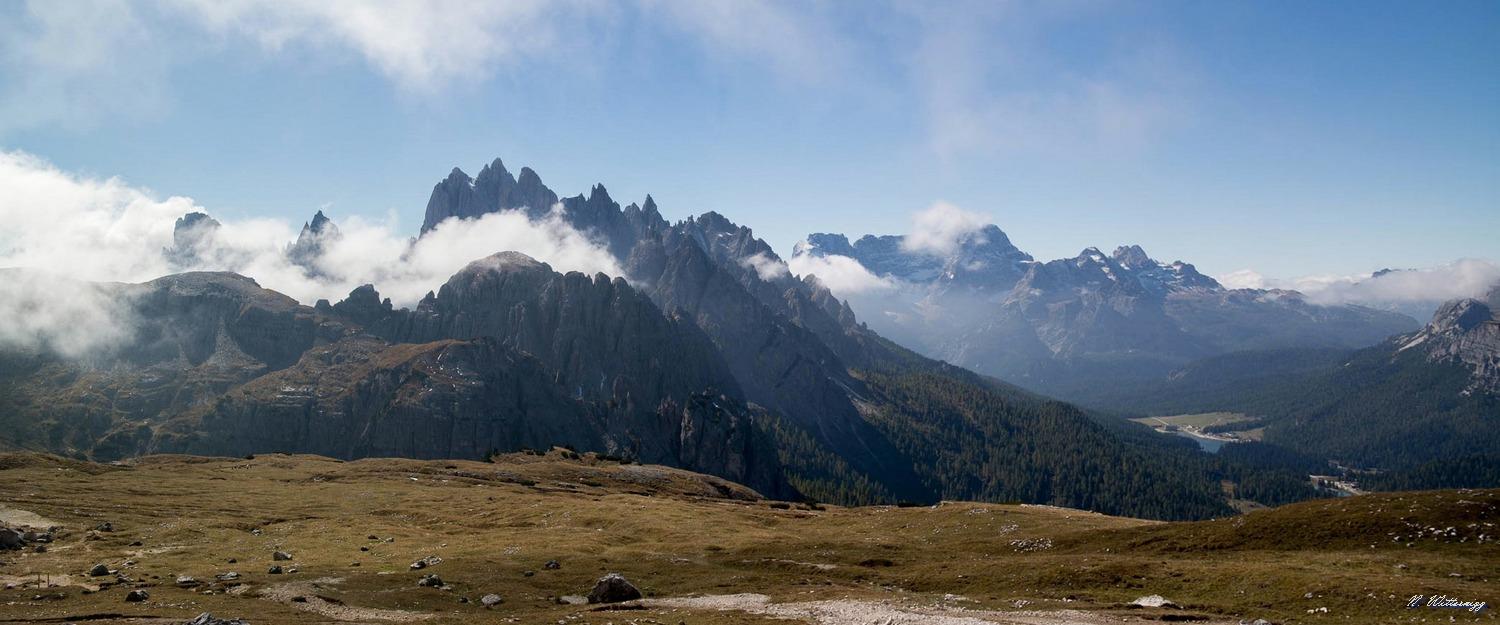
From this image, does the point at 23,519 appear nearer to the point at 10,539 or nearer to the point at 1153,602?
the point at 10,539

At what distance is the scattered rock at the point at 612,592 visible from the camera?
59.2 metres

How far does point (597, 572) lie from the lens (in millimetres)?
71000

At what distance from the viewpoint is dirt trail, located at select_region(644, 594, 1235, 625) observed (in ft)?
160

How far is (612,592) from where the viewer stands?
195 feet

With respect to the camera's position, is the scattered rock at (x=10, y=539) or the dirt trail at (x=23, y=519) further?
the dirt trail at (x=23, y=519)

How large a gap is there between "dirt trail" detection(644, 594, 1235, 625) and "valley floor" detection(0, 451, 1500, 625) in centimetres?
32

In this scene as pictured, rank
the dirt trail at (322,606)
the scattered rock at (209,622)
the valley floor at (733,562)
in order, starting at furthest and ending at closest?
the dirt trail at (322,606), the valley floor at (733,562), the scattered rock at (209,622)

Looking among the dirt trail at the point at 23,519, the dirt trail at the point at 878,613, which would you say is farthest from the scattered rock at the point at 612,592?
the dirt trail at the point at 23,519

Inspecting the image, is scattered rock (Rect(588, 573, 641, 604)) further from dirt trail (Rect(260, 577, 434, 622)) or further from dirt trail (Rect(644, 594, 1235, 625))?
dirt trail (Rect(260, 577, 434, 622))

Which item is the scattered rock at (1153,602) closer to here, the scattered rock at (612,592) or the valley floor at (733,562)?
the valley floor at (733,562)

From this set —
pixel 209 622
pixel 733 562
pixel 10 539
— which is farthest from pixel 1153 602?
pixel 10 539

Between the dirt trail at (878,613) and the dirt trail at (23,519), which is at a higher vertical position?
the dirt trail at (878,613)

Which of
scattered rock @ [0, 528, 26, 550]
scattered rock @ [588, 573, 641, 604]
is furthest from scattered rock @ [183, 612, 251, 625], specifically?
scattered rock @ [0, 528, 26, 550]

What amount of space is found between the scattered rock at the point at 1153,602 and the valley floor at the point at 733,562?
0.70 meters
